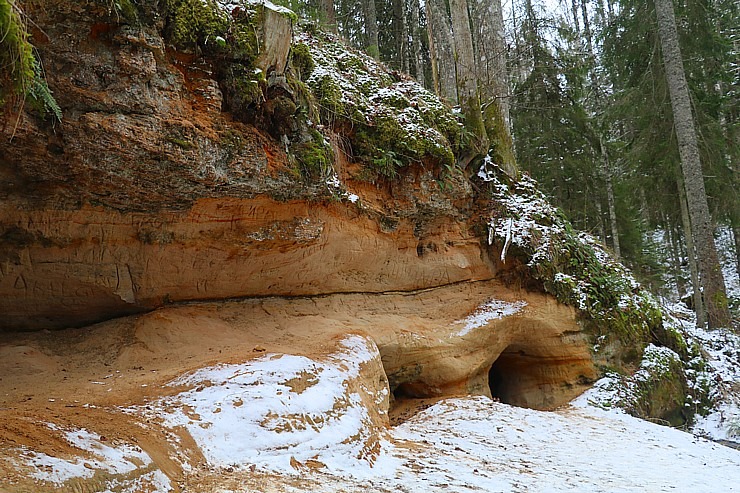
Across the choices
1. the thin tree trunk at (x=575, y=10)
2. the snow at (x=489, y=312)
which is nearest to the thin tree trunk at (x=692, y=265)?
the snow at (x=489, y=312)

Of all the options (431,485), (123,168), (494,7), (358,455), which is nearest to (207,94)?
(123,168)

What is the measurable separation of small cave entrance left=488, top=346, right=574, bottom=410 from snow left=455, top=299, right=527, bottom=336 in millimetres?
966

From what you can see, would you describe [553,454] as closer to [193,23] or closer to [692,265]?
[193,23]

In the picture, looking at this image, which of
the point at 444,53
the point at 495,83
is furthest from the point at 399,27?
the point at 495,83

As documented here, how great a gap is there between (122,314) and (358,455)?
380 centimetres

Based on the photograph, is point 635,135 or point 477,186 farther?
point 635,135

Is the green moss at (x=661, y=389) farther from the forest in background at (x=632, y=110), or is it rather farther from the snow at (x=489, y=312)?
the forest in background at (x=632, y=110)

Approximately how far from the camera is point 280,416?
16.6 ft

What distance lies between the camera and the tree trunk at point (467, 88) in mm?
10859

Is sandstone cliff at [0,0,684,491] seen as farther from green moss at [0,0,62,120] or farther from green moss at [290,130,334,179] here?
green moss at [0,0,62,120]

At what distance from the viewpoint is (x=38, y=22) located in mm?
4758

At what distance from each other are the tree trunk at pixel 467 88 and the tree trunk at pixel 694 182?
6.64 metres

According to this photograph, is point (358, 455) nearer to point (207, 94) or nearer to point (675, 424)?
point (207, 94)

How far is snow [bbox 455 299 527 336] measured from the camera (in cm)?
936
